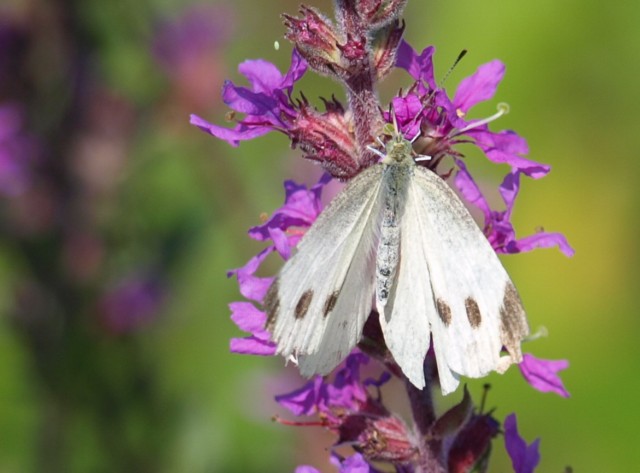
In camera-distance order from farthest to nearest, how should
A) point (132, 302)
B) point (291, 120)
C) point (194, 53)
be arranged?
point (194, 53) < point (132, 302) < point (291, 120)

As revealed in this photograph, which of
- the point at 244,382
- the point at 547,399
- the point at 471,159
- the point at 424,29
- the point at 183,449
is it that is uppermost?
the point at 424,29

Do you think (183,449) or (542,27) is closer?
(183,449)

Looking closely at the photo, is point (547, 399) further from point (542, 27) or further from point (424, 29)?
point (424, 29)

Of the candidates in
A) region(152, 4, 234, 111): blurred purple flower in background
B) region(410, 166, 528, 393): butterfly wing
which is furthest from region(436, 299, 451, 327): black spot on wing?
region(152, 4, 234, 111): blurred purple flower in background

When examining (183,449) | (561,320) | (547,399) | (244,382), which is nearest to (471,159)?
(561,320)

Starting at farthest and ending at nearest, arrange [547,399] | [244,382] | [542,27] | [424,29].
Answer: [424,29] < [542,27] < [547,399] < [244,382]

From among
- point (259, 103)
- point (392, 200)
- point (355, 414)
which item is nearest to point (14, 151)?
point (259, 103)

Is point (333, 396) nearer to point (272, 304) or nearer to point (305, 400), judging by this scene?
point (305, 400)
